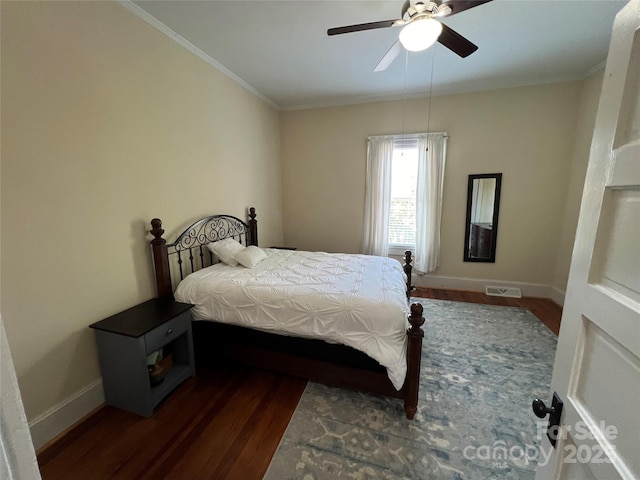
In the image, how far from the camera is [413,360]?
1.71 m

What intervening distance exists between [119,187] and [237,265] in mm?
1245

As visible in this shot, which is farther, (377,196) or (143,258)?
(377,196)

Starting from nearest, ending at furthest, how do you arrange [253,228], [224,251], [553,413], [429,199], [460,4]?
1. [553,413]
2. [460,4]
3. [224,251]
4. [253,228]
5. [429,199]

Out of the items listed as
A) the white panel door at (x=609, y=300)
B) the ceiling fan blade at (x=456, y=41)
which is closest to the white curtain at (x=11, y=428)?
the white panel door at (x=609, y=300)

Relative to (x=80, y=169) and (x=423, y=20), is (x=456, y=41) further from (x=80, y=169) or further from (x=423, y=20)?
(x=80, y=169)

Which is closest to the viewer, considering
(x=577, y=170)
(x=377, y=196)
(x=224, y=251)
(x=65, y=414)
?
(x=65, y=414)

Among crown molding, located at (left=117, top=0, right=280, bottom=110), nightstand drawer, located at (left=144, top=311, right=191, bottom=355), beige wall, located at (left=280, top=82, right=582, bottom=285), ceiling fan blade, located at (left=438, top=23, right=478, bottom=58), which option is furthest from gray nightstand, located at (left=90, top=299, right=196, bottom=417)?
beige wall, located at (left=280, top=82, right=582, bottom=285)

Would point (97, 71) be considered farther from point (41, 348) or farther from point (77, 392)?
point (77, 392)

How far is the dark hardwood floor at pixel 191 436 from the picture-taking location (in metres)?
1.45

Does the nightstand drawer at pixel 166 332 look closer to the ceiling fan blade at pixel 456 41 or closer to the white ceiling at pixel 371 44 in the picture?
the white ceiling at pixel 371 44

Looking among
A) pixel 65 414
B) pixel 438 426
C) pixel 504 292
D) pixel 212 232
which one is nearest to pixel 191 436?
pixel 65 414

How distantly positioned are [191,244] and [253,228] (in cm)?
107

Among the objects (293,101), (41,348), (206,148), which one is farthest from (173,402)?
(293,101)

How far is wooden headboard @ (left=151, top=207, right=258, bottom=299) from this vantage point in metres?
2.22
